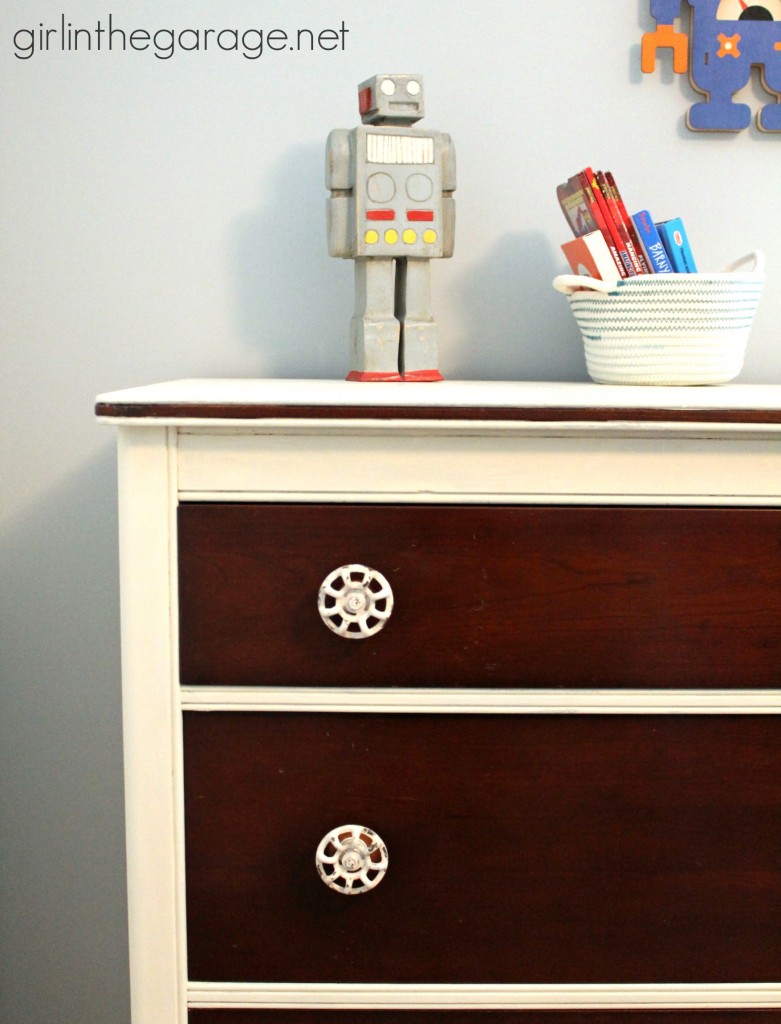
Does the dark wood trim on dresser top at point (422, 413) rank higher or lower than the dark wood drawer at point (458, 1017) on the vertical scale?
higher

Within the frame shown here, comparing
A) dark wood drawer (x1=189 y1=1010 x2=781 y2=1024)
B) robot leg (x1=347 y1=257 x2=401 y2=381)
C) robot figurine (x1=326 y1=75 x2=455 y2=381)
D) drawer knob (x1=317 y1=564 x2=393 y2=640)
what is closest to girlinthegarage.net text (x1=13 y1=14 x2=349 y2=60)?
robot figurine (x1=326 y1=75 x2=455 y2=381)

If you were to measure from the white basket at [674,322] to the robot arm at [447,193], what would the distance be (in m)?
0.14

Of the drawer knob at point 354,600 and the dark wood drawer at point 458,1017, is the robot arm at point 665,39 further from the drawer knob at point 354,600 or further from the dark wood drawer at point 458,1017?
the dark wood drawer at point 458,1017

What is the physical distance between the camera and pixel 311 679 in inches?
30.4

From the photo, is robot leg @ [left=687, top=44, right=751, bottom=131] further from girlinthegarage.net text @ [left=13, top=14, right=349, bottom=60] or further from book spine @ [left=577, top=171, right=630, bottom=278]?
girlinthegarage.net text @ [left=13, top=14, right=349, bottom=60]

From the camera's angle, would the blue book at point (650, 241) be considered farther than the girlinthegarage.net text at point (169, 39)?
No

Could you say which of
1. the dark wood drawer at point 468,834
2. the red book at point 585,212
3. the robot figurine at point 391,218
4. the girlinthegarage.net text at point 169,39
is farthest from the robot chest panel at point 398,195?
the dark wood drawer at point 468,834

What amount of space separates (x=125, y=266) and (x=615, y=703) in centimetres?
82

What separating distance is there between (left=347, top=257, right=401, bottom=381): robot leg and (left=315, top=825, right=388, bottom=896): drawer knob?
1.60 feet

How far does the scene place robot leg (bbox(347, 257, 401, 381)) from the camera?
1.04 m

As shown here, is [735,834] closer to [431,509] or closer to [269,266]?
[431,509]

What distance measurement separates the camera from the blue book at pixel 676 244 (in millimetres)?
1037

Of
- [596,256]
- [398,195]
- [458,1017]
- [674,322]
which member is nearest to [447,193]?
[398,195]

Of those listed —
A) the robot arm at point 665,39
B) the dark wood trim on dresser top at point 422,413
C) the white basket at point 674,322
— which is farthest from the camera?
the robot arm at point 665,39
